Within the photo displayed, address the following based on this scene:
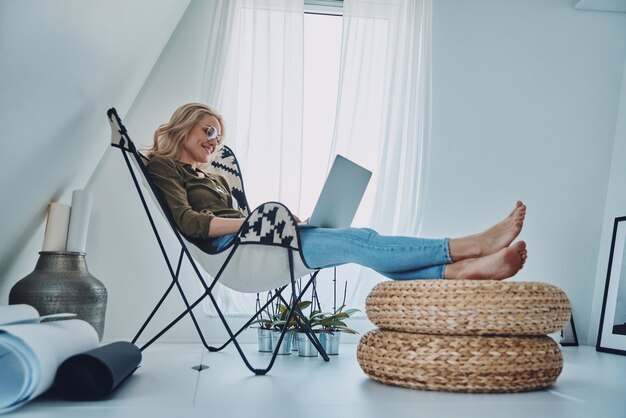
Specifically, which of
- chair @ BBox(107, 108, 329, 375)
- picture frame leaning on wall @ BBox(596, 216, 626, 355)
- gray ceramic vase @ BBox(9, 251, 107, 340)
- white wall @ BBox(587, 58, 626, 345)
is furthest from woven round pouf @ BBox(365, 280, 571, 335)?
white wall @ BBox(587, 58, 626, 345)

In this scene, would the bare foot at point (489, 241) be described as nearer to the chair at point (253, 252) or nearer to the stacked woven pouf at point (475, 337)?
the stacked woven pouf at point (475, 337)

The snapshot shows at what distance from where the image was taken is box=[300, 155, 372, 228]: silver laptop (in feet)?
7.32

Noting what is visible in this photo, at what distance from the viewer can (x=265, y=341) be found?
9.73 ft

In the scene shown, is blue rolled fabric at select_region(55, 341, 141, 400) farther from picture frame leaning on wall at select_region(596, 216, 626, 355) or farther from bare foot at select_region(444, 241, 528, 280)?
picture frame leaning on wall at select_region(596, 216, 626, 355)

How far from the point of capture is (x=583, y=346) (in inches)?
148

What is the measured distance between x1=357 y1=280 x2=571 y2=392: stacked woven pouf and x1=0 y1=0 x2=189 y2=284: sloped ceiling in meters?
1.34

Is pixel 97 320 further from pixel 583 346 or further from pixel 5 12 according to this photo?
pixel 583 346

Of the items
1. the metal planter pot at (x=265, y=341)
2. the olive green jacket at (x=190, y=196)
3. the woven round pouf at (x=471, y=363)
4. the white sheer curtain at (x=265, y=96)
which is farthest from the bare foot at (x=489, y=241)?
the white sheer curtain at (x=265, y=96)

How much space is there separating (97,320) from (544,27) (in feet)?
11.1

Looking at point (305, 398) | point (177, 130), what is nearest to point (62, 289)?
point (177, 130)

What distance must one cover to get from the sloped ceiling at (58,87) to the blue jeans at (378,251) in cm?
99

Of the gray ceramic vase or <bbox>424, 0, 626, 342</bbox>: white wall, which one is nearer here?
the gray ceramic vase

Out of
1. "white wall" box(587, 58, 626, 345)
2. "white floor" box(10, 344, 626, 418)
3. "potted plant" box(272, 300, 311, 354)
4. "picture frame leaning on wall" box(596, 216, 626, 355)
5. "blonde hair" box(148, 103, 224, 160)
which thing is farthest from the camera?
"white wall" box(587, 58, 626, 345)

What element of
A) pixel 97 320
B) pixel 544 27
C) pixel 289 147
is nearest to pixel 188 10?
pixel 289 147
